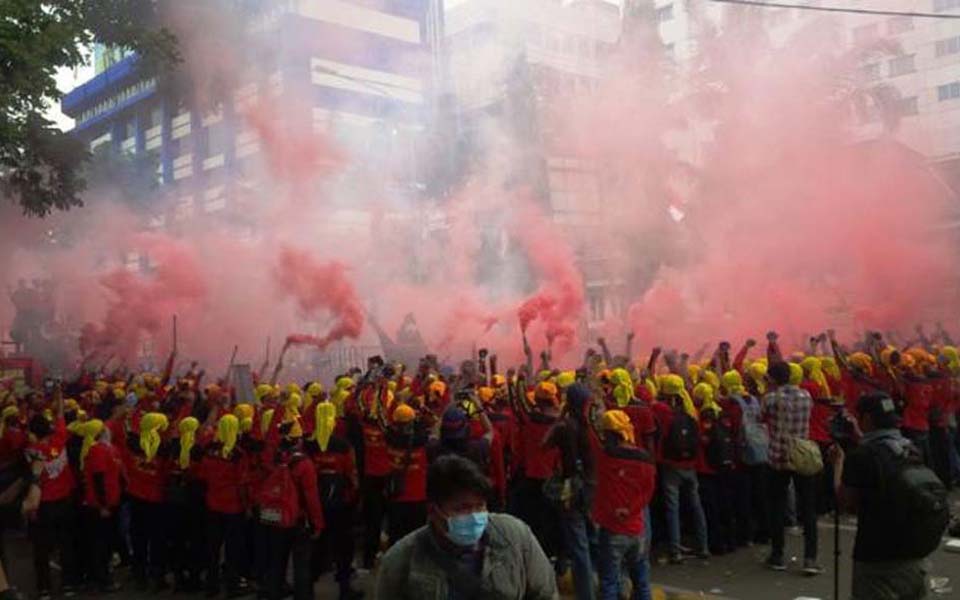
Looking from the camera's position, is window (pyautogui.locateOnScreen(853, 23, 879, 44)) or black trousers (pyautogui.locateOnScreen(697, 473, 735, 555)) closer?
black trousers (pyautogui.locateOnScreen(697, 473, 735, 555))

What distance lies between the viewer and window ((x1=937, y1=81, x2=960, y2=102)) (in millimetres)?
34969

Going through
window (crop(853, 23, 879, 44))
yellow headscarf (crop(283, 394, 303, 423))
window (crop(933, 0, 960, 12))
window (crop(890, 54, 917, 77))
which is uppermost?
window (crop(933, 0, 960, 12))

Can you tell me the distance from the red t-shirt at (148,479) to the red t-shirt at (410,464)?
6.38 feet

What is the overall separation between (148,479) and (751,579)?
4683mm

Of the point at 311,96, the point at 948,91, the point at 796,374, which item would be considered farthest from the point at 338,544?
the point at 948,91

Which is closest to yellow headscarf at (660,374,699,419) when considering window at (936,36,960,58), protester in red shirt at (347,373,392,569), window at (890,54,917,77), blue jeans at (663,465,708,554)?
blue jeans at (663,465,708,554)

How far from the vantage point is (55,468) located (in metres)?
6.49

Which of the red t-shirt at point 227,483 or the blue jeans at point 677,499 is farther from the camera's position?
the blue jeans at point 677,499

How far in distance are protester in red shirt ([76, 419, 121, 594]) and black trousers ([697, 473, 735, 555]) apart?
469cm

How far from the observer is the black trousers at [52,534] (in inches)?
255

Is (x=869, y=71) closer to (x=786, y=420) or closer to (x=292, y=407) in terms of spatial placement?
(x=786, y=420)

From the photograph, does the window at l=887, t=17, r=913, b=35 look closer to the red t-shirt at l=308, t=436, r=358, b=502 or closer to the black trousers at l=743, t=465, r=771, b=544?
the black trousers at l=743, t=465, r=771, b=544

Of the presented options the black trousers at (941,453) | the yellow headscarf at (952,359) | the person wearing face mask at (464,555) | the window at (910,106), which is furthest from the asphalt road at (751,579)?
the window at (910,106)

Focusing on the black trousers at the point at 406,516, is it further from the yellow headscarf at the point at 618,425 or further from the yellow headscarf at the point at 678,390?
the yellow headscarf at the point at 678,390
